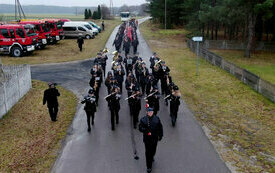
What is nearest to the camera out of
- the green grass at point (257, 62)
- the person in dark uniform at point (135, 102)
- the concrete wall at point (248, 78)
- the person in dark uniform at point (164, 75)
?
the person in dark uniform at point (135, 102)

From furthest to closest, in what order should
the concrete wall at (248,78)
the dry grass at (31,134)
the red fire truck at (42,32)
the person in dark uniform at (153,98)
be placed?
1. the red fire truck at (42,32)
2. the concrete wall at (248,78)
3. the person in dark uniform at (153,98)
4. the dry grass at (31,134)

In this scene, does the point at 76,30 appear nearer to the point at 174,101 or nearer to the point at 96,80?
the point at 96,80

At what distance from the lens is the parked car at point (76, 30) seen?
122 ft

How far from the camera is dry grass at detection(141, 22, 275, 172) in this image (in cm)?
815

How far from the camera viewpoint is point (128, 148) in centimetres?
847

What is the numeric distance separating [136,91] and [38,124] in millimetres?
3780

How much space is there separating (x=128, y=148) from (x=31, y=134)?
136 inches

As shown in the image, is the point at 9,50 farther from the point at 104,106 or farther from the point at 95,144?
the point at 95,144

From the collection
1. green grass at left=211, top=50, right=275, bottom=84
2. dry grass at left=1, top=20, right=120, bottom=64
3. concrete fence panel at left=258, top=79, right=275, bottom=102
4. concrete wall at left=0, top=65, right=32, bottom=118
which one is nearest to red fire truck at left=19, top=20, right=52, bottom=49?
dry grass at left=1, top=20, right=120, bottom=64

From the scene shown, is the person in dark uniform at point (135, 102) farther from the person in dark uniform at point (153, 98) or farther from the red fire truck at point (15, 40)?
the red fire truck at point (15, 40)

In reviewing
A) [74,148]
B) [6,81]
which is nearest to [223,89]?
[74,148]

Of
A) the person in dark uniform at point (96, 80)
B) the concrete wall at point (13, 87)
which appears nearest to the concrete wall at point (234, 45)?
the person in dark uniform at point (96, 80)

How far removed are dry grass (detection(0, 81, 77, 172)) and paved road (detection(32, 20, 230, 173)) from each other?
0.38 meters

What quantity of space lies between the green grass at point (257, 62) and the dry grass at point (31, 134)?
14.3 metres
